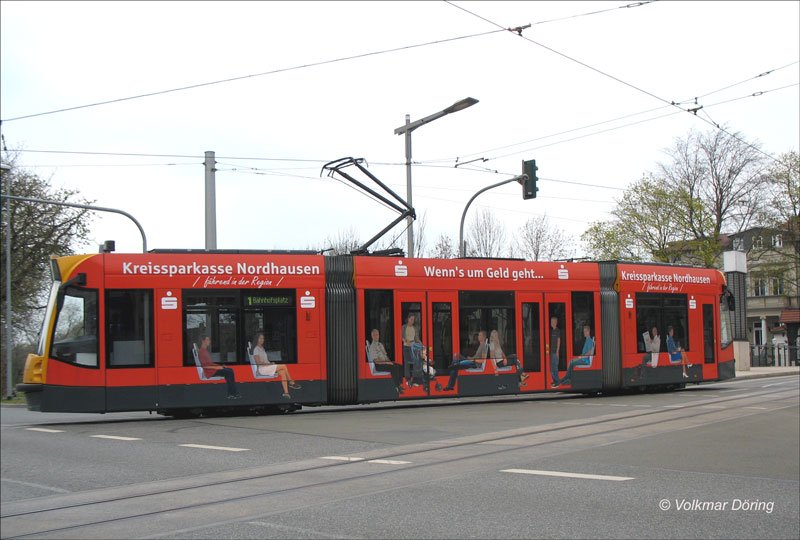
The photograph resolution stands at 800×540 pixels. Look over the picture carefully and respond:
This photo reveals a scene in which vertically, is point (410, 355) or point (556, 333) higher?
point (556, 333)

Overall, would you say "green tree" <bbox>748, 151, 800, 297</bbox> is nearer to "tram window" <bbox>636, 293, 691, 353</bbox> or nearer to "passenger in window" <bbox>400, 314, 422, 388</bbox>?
"tram window" <bbox>636, 293, 691, 353</bbox>

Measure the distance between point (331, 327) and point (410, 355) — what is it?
1878mm

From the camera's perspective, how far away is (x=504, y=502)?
23.7ft

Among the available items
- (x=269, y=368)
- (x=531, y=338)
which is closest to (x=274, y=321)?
(x=269, y=368)

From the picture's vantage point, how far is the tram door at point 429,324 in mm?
17141

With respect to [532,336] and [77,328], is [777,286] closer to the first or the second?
[532,336]

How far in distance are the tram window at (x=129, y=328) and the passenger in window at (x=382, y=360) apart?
4.51 metres

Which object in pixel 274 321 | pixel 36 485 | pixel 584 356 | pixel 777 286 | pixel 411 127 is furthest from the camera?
pixel 777 286

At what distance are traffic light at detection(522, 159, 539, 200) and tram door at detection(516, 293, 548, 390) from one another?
447 centimetres

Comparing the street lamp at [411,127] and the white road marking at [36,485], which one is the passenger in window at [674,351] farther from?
the white road marking at [36,485]

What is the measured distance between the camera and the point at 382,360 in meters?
16.9

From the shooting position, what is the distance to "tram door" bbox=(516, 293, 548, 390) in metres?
18.5

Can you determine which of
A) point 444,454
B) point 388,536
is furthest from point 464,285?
point 388,536

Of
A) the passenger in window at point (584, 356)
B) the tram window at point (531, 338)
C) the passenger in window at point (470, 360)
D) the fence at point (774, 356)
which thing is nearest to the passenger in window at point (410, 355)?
the passenger in window at point (470, 360)
